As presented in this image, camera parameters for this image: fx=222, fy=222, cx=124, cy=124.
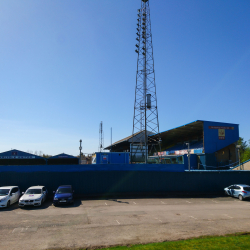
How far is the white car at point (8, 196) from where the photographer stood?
16.6 meters

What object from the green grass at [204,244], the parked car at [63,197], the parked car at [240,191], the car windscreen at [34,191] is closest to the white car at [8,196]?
the car windscreen at [34,191]

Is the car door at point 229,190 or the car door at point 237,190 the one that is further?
the car door at point 229,190

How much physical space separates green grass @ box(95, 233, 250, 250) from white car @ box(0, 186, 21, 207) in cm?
1167

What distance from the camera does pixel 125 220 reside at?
13.1m

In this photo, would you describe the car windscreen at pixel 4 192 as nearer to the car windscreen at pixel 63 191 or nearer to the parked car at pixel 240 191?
the car windscreen at pixel 63 191

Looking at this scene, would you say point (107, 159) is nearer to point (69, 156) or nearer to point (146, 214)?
point (69, 156)

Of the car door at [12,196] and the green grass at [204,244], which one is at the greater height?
the car door at [12,196]

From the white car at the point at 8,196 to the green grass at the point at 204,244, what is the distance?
11.7 m

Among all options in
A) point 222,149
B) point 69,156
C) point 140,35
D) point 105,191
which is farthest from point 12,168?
point 222,149

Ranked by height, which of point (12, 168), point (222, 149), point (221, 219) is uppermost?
point (222, 149)

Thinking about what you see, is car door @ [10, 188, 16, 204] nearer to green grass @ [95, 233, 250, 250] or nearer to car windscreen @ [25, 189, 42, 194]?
car windscreen @ [25, 189, 42, 194]

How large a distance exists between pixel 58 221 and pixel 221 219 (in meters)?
9.76

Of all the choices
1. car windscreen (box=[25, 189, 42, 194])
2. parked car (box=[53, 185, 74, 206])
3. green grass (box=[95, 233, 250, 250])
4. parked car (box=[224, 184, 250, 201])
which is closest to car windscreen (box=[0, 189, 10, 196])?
car windscreen (box=[25, 189, 42, 194])

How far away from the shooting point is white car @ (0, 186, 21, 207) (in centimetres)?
1661
